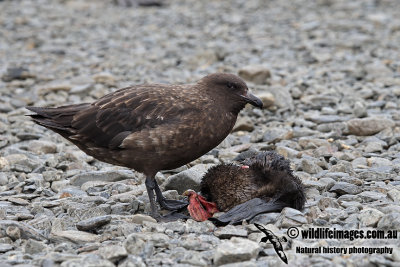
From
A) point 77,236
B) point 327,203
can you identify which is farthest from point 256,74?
point 77,236

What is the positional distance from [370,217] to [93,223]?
2345 millimetres

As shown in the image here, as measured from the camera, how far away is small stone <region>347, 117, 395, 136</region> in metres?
8.29

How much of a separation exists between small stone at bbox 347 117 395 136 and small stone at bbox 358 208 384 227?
10.4ft

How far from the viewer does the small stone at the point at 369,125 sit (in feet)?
27.2

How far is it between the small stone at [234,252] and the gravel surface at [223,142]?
0.4 inches

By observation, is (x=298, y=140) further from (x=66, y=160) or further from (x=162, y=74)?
(x=162, y=74)

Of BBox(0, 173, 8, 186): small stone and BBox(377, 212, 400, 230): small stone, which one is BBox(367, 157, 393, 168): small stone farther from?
BBox(0, 173, 8, 186): small stone

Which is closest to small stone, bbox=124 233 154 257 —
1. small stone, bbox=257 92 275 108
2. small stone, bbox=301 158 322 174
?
small stone, bbox=301 158 322 174

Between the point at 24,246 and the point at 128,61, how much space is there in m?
8.46

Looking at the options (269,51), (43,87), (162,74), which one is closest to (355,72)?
(269,51)

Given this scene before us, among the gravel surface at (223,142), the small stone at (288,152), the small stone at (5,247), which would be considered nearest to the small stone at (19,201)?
the gravel surface at (223,142)

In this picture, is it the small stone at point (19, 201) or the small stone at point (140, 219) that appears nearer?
the small stone at point (140, 219)

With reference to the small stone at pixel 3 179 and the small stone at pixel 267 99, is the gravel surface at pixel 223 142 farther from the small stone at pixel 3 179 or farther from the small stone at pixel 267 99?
the small stone at pixel 3 179

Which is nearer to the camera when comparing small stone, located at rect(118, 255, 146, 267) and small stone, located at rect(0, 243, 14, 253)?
small stone, located at rect(118, 255, 146, 267)
